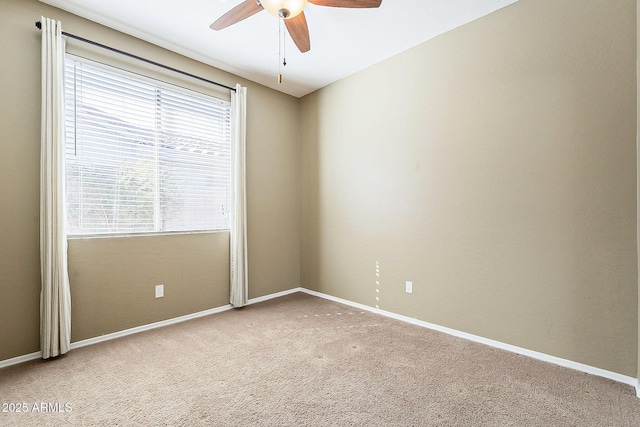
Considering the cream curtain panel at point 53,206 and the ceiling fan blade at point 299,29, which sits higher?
the ceiling fan blade at point 299,29

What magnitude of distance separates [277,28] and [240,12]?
2.33 ft

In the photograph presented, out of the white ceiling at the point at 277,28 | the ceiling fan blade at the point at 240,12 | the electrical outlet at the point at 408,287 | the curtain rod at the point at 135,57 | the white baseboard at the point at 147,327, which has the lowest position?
the white baseboard at the point at 147,327

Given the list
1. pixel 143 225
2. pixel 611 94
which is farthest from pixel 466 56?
pixel 143 225

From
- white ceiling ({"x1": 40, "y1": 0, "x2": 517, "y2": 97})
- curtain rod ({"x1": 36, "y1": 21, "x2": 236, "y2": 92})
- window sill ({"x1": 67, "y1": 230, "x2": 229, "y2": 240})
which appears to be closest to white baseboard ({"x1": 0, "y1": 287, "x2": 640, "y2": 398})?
window sill ({"x1": 67, "y1": 230, "x2": 229, "y2": 240})

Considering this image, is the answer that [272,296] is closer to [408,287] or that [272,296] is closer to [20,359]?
[408,287]

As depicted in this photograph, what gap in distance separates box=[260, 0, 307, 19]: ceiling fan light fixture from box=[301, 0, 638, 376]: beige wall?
155cm

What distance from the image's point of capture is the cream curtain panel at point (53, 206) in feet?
7.26

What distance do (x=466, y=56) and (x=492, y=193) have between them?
1.22 metres

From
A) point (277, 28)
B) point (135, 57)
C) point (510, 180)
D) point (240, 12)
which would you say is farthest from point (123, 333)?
point (510, 180)

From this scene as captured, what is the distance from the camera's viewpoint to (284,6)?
1808 mm

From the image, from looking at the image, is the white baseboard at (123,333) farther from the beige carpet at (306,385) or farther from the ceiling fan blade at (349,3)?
the ceiling fan blade at (349,3)

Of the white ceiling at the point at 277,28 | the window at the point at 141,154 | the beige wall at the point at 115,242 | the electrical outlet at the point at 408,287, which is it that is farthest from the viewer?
the electrical outlet at the point at 408,287

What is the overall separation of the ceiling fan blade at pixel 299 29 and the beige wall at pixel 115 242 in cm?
Answer: 148

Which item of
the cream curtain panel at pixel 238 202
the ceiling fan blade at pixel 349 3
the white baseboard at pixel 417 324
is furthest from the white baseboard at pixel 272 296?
the ceiling fan blade at pixel 349 3
